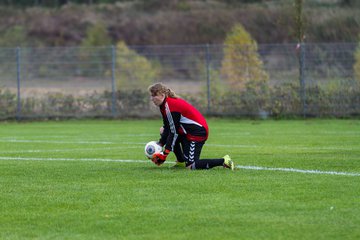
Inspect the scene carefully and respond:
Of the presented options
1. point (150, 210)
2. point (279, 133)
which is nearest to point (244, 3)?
point (279, 133)

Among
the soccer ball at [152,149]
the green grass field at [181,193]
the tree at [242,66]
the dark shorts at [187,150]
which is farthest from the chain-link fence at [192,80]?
the soccer ball at [152,149]

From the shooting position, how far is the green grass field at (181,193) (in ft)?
26.3

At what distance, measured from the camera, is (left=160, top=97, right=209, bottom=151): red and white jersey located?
1292 centimetres

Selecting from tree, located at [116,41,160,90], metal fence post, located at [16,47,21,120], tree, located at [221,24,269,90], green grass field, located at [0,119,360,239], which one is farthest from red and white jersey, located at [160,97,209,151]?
tree, located at [116,41,160,90]

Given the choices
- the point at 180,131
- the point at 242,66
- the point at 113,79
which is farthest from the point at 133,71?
the point at 180,131

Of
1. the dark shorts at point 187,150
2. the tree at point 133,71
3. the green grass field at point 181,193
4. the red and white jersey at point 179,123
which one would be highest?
Answer: the tree at point 133,71

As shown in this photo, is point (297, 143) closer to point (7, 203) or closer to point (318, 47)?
point (7, 203)

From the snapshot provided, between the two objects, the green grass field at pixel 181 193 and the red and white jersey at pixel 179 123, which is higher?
the red and white jersey at pixel 179 123

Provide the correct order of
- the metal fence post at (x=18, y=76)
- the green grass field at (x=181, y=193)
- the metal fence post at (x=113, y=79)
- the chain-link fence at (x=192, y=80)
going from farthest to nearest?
the metal fence post at (x=113, y=79), the metal fence post at (x=18, y=76), the chain-link fence at (x=192, y=80), the green grass field at (x=181, y=193)

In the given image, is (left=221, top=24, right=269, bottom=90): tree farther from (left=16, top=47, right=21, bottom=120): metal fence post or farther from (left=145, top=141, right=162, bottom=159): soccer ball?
(left=145, top=141, right=162, bottom=159): soccer ball

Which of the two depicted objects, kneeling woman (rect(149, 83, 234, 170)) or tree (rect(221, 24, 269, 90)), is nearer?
kneeling woman (rect(149, 83, 234, 170))

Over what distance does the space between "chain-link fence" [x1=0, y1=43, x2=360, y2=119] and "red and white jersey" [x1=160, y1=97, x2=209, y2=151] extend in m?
16.0

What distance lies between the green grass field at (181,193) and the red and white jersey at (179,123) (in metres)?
0.53

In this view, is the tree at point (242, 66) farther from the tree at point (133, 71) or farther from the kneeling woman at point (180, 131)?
the kneeling woman at point (180, 131)
